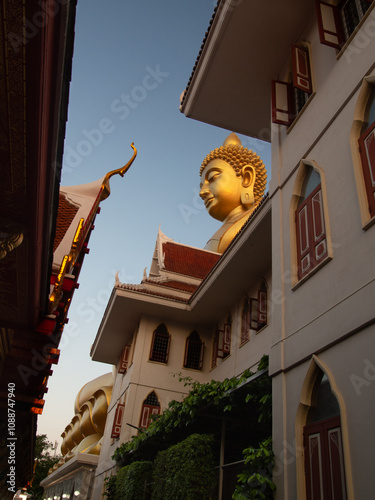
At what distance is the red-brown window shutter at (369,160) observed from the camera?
5.02m

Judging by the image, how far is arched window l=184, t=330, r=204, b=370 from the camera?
1504 centimetres

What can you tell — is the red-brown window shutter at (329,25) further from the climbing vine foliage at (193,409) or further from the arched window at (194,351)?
the arched window at (194,351)

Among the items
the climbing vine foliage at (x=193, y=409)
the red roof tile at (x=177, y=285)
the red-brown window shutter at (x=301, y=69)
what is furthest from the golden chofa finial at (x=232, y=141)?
the climbing vine foliage at (x=193, y=409)

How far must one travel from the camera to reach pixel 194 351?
50.3 ft

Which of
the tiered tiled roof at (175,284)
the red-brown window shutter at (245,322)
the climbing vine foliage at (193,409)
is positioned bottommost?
the climbing vine foliage at (193,409)

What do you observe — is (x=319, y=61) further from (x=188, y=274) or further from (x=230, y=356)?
(x=188, y=274)

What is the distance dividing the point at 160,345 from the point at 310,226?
9895mm

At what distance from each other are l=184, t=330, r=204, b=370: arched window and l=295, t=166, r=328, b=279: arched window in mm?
9247

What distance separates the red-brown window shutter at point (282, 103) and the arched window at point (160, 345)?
8.93m

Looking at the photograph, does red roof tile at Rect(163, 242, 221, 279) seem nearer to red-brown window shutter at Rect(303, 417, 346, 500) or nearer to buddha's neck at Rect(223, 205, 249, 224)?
buddha's neck at Rect(223, 205, 249, 224)

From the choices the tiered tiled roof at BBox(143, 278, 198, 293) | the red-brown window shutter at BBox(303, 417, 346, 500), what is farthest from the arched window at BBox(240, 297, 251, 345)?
the red-brown window shutter at BBox(303, 417, 346, 500)

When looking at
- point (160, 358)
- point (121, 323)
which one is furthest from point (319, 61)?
point (121, 323)

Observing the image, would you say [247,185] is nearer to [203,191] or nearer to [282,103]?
[203,191]

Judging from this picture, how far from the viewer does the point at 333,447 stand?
181 inches
